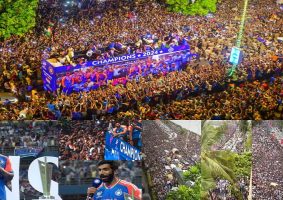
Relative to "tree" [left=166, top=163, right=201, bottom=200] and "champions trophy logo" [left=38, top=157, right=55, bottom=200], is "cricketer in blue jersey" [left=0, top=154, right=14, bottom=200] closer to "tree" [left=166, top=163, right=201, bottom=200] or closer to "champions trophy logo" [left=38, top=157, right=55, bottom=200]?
"champions trophy logo" [left=38, top=157, right=55, bottom=200]

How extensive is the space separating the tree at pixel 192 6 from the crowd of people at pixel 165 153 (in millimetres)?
1199

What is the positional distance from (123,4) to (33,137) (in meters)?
1.65

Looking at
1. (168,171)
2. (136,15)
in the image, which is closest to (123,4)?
(136,15)

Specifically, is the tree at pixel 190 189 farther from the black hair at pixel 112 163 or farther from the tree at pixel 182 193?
the black hair at pixel 112 163

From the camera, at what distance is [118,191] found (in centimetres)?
567

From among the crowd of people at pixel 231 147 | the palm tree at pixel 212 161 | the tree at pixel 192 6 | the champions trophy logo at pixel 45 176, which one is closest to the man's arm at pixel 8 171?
the champions trophy logo at pixel 45 176

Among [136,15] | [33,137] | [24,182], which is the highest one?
[136,15]

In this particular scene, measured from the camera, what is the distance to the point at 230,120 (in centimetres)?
586

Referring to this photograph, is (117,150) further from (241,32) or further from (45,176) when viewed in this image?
(241,32)

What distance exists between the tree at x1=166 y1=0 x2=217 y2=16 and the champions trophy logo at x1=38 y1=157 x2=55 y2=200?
205 centimetres

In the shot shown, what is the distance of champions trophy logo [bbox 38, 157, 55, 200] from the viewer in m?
5.62

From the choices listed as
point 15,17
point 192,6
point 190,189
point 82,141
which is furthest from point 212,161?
point 15,17

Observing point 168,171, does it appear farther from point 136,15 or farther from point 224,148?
point 136,15

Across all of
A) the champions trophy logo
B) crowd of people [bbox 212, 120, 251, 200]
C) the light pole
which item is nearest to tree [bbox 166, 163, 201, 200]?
crowd of people [bbox 212, 120, 251, 200]
